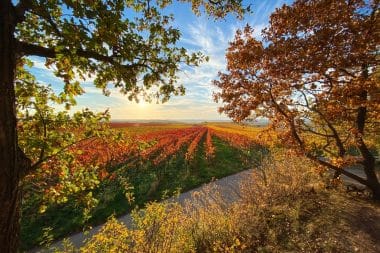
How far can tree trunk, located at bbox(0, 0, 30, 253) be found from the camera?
2.66 meters

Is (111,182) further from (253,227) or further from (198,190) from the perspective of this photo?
(253,227)

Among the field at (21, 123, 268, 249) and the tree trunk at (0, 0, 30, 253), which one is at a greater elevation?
the tree trunk at (0, 0, 30, 253)

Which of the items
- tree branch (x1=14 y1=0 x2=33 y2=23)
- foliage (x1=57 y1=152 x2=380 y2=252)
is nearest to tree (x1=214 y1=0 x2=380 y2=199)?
foliage (x1=57 y1=152 x2=380 y2=252)

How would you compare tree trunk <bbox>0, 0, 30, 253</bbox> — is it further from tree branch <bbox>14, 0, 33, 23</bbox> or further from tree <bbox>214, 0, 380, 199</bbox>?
tree <bbox>214, 0, 380, 199</bbox>

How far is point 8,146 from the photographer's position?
2707 millimetres

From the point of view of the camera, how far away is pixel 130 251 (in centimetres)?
487

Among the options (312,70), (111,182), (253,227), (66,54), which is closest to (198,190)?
(111,182)

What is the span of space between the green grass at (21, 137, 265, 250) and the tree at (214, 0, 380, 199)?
117 inches

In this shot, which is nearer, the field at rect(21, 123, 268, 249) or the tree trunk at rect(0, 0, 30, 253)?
the tree trunk at rect(0, 0, 30, 253)

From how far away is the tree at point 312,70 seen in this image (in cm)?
648

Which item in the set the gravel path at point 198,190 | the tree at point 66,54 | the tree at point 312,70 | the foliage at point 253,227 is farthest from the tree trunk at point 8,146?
the tree at point 312,70

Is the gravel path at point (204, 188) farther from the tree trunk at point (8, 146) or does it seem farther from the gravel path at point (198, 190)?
the tree trunk at point (8, 146)

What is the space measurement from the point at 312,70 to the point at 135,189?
10.3 meters

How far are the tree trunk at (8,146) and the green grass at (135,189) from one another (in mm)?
1507
